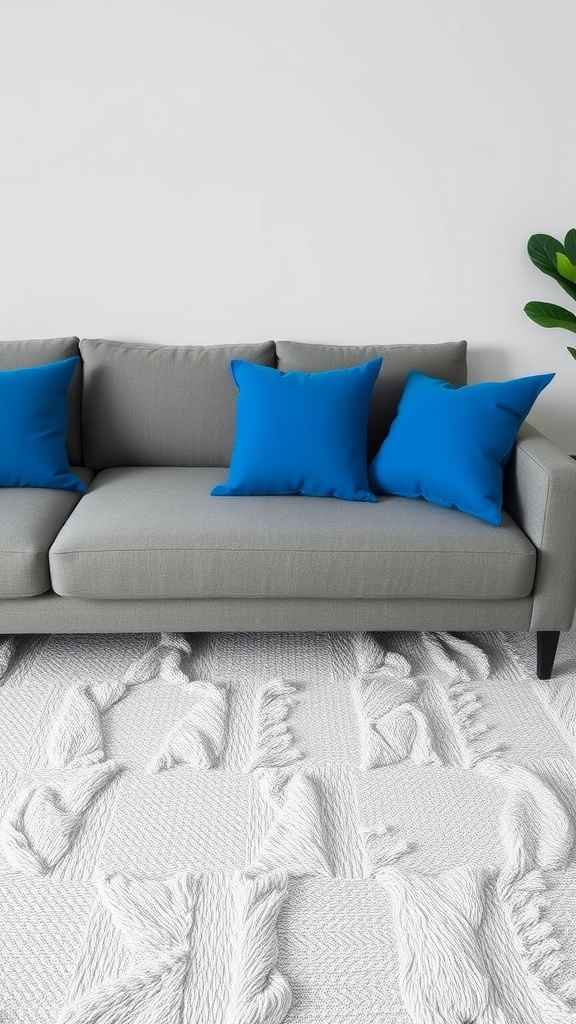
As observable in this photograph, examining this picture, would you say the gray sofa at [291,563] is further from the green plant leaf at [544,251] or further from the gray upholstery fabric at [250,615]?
the green plant leaf at [544,251]

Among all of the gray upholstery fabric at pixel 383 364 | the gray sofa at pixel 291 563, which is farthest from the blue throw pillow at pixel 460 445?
the gray upholstery fabric at pixel 383 364

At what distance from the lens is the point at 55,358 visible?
2.79m

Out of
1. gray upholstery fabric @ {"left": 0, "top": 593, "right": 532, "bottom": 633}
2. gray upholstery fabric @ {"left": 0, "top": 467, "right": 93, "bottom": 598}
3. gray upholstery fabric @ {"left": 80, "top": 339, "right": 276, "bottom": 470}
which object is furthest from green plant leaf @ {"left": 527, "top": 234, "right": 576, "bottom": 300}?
gray upholstery fabric @ {"left": 0, "top": 467, "right": 93, "bottom": 598}

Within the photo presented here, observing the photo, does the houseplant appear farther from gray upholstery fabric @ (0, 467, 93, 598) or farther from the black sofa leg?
gray upholstery fabric @ (0, 467, 93, 598)

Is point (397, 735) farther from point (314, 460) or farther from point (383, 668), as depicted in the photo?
point (314, 460)

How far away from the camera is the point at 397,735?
1.99 m

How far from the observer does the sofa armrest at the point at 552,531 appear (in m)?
2.17

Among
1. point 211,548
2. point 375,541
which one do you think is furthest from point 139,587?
point 375,541

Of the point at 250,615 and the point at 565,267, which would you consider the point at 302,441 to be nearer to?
the point at 250,615

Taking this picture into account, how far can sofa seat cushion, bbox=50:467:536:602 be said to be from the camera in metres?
2.15

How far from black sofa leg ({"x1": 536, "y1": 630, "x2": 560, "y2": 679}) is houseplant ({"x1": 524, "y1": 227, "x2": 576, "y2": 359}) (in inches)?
48.6

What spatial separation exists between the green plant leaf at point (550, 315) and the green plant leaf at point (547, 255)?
2.8 inches

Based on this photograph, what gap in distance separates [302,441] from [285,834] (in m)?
1.20

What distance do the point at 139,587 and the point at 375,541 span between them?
0.65m
